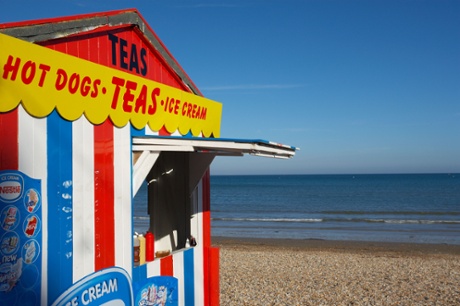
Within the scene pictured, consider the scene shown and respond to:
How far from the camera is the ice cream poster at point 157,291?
5.38 m

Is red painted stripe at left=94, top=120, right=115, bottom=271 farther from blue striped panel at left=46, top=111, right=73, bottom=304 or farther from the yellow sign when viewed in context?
blue striped panel at left=46, top=111, right=73, bottom=304

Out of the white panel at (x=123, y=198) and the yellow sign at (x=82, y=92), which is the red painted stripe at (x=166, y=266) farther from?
the yellow sign at (x=82, y=92)

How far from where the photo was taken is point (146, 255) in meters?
5.64

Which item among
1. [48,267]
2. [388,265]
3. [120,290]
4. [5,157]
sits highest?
[5,157]

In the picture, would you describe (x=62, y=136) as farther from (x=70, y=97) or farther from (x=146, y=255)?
(x=146, y=255)

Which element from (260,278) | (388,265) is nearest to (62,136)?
(260,278)

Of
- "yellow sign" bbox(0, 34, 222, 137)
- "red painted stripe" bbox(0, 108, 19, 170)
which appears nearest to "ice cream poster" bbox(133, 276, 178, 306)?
"yellow sign" bbox(0, 34, 222, 137)

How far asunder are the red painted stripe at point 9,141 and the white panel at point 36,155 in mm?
37

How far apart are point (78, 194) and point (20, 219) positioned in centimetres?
62

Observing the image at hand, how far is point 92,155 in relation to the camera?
4.67 m

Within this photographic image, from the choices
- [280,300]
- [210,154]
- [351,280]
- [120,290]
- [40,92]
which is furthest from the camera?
[351,280]

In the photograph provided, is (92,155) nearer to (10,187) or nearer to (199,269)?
(10,187)

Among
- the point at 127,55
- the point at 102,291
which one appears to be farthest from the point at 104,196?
the point at 127,55

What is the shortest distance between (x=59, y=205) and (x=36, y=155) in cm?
48
